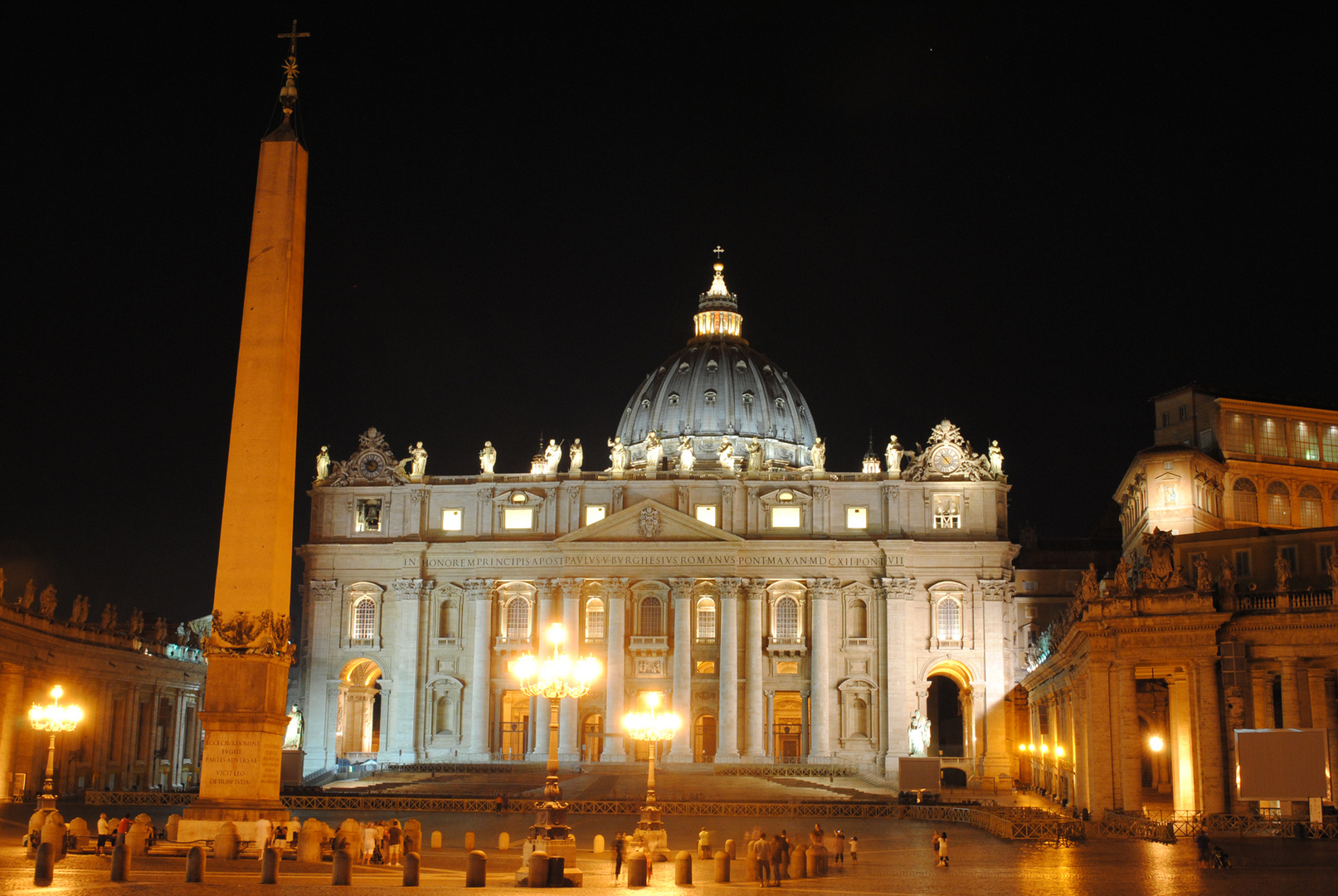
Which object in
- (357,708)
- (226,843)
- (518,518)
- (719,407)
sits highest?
(719,407)

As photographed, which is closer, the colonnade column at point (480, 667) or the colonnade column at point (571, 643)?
the colonnade column at point (480, 667)

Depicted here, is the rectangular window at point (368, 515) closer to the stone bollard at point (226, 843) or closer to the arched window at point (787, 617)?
the arched window at point (787, 617)

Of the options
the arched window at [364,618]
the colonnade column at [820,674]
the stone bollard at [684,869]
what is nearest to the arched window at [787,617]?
the colonnade column at [820,674]

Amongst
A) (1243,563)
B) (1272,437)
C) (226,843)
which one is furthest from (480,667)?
(226,843)

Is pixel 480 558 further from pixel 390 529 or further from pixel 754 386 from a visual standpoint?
pixel 754 386

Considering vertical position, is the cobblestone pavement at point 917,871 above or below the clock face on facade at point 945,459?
below

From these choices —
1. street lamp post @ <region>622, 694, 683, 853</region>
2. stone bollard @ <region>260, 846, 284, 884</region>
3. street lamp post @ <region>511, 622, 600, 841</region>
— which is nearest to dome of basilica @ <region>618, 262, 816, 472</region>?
street lamp post @ <region>622, 694, 683, 853</region>

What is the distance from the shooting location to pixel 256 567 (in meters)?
30.6

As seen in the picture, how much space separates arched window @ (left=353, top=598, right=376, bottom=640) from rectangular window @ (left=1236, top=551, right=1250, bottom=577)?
178 ft

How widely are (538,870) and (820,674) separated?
6162cm

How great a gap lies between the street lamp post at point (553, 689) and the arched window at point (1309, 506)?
49580mm

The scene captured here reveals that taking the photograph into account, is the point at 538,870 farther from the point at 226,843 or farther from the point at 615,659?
the point at 615,659

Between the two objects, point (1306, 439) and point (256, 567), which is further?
point (1306, 439)

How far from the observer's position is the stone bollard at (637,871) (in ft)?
99.0
